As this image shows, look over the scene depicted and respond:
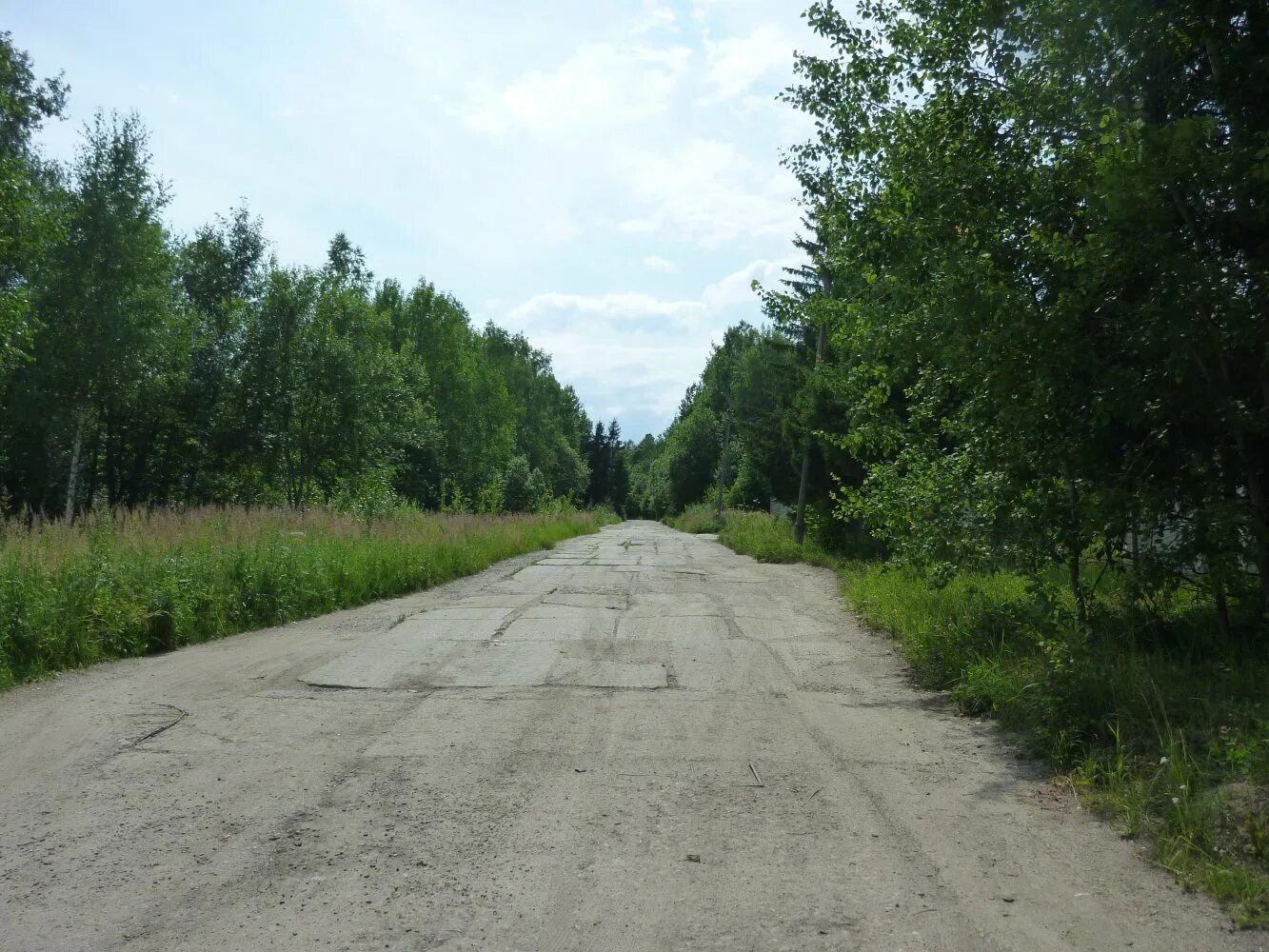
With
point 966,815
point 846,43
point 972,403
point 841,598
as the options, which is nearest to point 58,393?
point 841,598

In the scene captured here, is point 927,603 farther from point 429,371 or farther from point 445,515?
point 429,371

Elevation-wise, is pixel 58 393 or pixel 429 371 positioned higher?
pixel 429 371

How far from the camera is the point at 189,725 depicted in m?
5.96

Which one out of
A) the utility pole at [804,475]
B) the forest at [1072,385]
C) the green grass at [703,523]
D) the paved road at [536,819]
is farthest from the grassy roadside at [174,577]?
the green grass at [703,523]

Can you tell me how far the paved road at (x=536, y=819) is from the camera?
3.28 m

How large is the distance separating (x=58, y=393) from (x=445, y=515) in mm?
10746

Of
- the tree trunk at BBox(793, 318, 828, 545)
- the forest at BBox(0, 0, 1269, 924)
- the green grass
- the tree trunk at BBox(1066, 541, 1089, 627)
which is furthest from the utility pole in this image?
the green grass

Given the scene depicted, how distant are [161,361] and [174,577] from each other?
62.2 feet

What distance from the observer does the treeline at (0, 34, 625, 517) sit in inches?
867

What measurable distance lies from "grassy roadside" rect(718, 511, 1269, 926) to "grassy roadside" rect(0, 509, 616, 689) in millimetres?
7626

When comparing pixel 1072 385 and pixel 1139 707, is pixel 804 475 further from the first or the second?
pixel 1139 707

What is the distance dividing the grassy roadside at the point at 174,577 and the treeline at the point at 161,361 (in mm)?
6794

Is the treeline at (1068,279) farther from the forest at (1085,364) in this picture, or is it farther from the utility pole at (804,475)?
the utility pole at (804,475)

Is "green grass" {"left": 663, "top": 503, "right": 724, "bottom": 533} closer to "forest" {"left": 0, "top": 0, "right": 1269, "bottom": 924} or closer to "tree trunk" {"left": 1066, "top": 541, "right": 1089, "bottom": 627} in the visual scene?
"forest" {"left": 0, "top": 0, "right": 1269, "bottom": 924}
